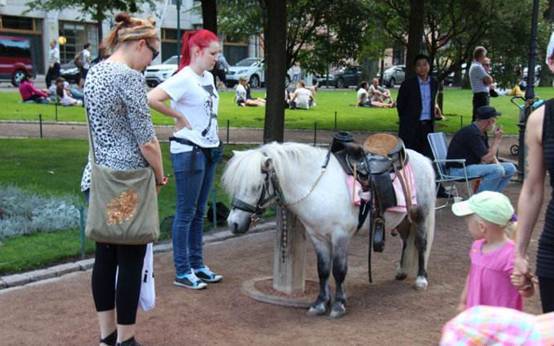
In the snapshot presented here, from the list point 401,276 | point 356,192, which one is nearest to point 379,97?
point 401,276

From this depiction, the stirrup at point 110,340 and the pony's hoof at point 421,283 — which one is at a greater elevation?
the stirrup at point 110,340

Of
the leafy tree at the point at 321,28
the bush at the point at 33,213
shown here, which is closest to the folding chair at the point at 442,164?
the bush at the point at 33,213

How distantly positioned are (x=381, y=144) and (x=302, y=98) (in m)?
19.8

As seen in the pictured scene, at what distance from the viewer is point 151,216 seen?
13.5 ft

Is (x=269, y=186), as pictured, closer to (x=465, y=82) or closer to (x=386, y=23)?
(x=386, y=23)

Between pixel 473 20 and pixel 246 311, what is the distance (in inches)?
582

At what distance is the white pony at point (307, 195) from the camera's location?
4992mm

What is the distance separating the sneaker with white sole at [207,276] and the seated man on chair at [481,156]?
171 inches

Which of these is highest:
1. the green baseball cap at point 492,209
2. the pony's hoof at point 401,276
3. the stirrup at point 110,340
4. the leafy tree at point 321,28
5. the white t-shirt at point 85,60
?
the leafy tree at point 321,28

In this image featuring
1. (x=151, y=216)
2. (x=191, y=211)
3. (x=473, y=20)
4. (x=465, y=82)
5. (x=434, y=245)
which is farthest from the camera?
(x=465, y=82)

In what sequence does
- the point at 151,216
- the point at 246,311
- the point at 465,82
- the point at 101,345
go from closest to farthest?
1. the point at 151,216
2. the point at 101,345
3. the point at 246,311
4. the point at 465,82

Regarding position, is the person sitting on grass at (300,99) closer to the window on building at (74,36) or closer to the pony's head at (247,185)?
the pony's head at (247,185)

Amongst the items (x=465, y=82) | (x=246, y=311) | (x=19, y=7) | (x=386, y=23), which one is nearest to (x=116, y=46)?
(x=246, y=311)

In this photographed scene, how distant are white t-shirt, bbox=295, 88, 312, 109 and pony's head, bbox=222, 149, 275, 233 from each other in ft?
67.5
